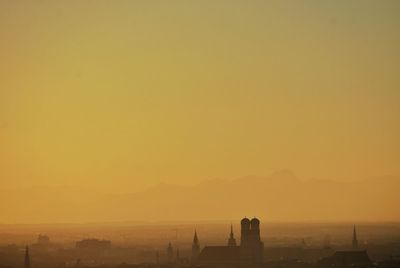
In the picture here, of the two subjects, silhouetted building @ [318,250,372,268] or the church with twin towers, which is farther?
silhouetted building @ [318,250,372,268]

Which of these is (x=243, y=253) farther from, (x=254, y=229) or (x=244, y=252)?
(x=254, y=229)

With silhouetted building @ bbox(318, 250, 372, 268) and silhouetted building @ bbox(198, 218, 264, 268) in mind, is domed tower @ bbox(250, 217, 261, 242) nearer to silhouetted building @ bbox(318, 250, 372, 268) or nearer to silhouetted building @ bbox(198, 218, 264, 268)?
silhouetted building @ bbox(198, 218, 264, 268)

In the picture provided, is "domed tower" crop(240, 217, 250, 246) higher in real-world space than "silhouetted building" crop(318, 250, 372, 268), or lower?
higher

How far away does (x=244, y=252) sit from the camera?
346 ft

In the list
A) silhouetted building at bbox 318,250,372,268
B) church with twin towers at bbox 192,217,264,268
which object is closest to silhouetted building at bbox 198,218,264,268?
church with twin towers at bbox 192,217,264,268

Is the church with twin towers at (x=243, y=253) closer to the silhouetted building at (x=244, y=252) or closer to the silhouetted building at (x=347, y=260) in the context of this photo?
the silhouetted building at (x=244, y=252)

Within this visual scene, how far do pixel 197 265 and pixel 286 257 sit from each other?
29.0 meters

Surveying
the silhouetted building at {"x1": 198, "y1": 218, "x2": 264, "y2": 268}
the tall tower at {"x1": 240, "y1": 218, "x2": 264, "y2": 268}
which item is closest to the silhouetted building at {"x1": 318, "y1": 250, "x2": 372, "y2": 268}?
the tall tower at {"x1": 240, "y1": 218, "x2": 264, "y2": 268}

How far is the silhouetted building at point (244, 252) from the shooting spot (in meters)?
105

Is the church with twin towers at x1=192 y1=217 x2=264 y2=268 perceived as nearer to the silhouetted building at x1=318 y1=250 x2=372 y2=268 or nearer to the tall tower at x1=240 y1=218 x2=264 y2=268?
the tall tower at x1=240 y1=218 x2=264 y2=268

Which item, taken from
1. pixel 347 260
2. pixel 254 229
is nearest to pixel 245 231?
pixel 254 229

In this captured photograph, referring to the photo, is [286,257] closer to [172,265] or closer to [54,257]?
[172,265]

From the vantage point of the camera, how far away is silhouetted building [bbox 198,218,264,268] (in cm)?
10519

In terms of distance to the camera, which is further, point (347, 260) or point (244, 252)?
Result: point (347, 260)
